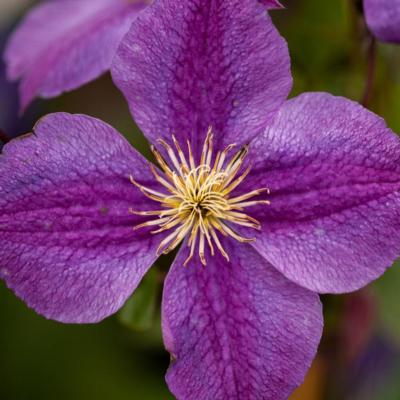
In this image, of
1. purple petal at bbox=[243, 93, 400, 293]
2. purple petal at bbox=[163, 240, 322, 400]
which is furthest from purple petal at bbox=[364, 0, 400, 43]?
purple petal at bbox=[163, 240, 322, 400]

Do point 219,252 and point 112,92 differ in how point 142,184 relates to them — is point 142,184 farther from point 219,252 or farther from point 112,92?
point 112,92

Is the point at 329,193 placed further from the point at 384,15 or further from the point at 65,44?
the point at 65,44

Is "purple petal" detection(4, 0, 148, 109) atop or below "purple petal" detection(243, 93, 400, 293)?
atop

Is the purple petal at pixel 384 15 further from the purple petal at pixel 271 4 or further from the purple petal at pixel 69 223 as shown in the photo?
the purple petal at pixel 69 223

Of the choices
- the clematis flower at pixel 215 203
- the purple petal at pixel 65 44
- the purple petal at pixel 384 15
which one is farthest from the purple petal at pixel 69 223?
the purple petal at pixel 384 15

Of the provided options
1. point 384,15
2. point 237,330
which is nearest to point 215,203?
point 237,330

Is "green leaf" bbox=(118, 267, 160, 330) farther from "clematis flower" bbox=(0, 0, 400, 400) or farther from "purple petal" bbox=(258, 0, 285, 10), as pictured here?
"purple petal" bbox=(258, 0, 285, 10)

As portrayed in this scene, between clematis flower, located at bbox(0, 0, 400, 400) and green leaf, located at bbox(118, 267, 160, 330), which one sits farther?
green leaf, located at bbox(118, 267, 160, 330)
